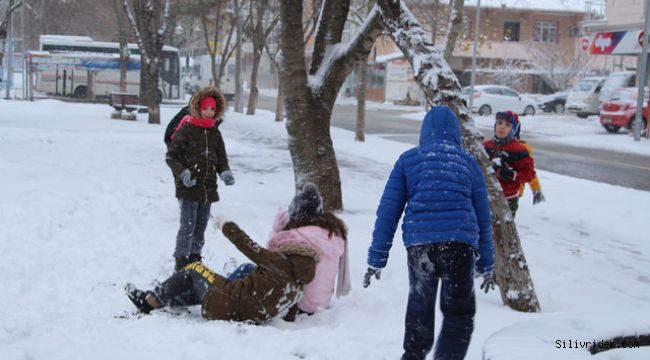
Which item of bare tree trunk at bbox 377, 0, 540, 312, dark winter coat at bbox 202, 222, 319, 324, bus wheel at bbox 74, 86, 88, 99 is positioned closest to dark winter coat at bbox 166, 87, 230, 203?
dark winter coat at bbox 202, 222, 319, 324

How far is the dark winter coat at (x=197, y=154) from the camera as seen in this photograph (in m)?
6.46

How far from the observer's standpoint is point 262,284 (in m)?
4.92

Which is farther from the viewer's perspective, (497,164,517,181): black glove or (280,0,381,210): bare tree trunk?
(280,0,381,210): bare tree trunk

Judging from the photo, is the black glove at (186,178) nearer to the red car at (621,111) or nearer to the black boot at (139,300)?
the black boot at (139,300)

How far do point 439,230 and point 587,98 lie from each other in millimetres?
32923

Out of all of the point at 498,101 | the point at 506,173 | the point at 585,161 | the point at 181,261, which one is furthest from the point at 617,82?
the point at 181,261

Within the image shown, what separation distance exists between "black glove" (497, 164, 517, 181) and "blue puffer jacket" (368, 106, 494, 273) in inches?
128

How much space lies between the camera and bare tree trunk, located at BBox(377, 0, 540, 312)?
5762mm

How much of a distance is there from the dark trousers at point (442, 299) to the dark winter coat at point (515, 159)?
3.48 meters

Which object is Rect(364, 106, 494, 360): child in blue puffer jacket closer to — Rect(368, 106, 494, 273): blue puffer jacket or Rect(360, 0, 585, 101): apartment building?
Rect(368, 106, 494, 273): blue puffer jacket

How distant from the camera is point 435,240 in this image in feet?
13.4

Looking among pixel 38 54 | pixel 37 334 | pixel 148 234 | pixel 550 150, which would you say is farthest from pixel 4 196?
pixel 38 54

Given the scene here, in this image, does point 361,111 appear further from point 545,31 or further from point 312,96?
point 545,31

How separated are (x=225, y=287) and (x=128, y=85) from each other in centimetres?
3714
